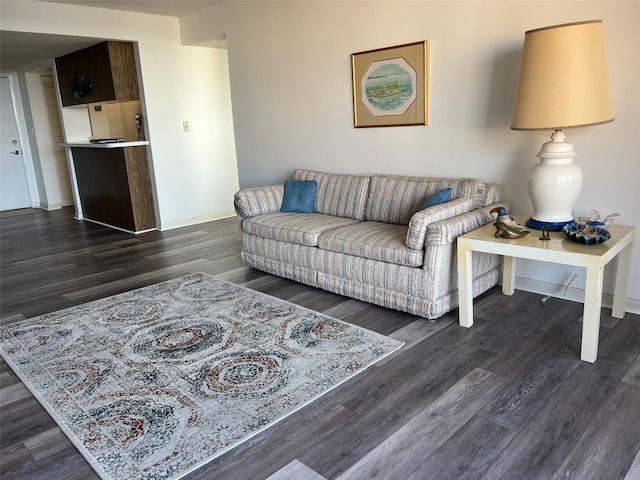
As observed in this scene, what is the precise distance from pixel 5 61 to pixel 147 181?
2944mm

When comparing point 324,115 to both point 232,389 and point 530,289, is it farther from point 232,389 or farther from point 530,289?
point 232,389

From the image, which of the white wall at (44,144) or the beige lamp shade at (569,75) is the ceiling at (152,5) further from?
the beige lamp shade at (569,75)

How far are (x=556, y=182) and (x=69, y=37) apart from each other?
4915 millimetres

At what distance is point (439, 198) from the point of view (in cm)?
313

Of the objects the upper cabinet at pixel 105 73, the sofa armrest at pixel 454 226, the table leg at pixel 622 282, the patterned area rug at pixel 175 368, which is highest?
the upper cabinet at pixel 105 73

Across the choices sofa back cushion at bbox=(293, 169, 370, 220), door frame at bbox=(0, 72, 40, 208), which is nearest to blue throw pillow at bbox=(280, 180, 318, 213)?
sofa back cushion at bbox=(293, 169, 370, 220)

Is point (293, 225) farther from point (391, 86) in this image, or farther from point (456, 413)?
point (456, 413)

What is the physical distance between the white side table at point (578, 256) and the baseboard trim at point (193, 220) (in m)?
4.17

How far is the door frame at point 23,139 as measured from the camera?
25.3ft

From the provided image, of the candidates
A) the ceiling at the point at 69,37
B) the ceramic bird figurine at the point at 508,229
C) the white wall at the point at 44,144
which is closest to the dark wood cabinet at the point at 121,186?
the ceiling at the point at 69,37

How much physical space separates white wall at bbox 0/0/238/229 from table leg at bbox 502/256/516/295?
4.12 metres

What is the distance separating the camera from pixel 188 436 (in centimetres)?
189

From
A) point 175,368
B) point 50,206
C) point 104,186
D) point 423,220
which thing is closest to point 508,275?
point 423,220

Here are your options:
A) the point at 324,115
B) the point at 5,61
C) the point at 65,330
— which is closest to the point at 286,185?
the point at 324,115
